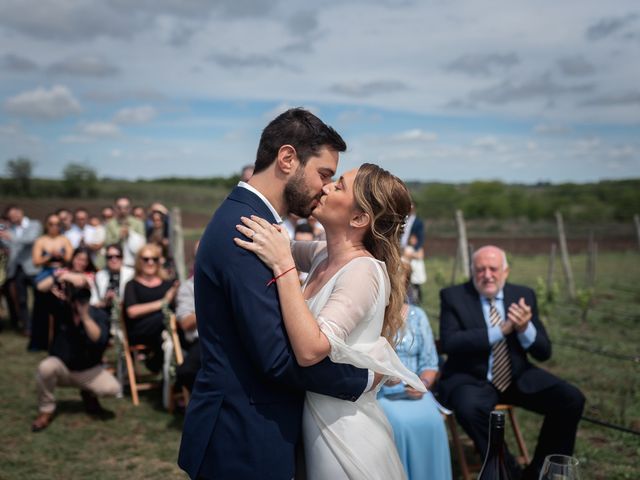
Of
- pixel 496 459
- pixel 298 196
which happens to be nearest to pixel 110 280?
pixel 298 196

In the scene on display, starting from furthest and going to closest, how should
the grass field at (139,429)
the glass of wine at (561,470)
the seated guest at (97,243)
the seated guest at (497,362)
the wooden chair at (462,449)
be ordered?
the seated guest at (97,243), the grass field at (139,429), the wooden chair at (462,449), the seated guest at (497,362), the glass of wine at (561,470)

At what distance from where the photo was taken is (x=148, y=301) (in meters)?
7.27

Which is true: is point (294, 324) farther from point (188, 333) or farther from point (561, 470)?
point (188, 333)

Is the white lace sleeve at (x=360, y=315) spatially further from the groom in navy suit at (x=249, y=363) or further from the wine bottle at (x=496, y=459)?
the wine bottle at (x=496, y=459)

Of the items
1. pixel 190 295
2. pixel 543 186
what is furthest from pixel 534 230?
pixel 190 295

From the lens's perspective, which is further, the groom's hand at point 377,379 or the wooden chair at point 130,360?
the wooden chair at point 130,360

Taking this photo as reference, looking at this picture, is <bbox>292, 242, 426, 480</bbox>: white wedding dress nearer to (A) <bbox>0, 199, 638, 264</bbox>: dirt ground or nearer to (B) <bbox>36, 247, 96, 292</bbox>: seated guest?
(B) <bbox>36, 247, 96, 292</bbox>: seated guest

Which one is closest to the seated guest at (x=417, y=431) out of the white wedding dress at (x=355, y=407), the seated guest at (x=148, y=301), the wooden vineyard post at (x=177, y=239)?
the white wedding dress at (x=355, y=407)

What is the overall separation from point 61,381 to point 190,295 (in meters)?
1.52

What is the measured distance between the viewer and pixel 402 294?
259 centimetres

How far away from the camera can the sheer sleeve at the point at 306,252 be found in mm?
2933

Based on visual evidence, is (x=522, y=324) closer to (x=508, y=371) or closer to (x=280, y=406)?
Answer: (x=508, y=371)

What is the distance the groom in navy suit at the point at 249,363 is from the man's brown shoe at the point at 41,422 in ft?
14.7

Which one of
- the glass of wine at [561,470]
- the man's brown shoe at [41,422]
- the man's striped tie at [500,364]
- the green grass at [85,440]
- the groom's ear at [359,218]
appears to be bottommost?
the green grass at [85,440]
